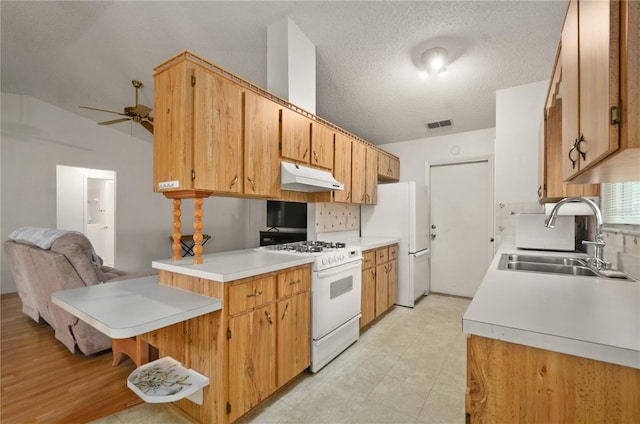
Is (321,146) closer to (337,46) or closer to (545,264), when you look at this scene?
(337,46)

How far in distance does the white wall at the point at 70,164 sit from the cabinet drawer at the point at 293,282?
4.61 meters

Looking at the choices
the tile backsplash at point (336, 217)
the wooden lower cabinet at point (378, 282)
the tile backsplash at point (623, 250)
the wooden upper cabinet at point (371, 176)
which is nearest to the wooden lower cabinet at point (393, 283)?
the wooden lower cabinet at point (378, 282)

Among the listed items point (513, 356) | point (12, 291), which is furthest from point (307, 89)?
point (12, 291)

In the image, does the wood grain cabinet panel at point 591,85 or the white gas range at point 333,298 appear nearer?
the wood grain cabinet panel at point 591,85

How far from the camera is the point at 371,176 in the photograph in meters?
3.77

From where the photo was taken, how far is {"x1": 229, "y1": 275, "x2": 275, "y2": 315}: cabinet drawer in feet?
5.21

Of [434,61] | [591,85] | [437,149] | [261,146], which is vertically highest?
[434,61]

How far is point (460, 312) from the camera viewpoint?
3.54m

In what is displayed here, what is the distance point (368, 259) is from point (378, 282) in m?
0.40

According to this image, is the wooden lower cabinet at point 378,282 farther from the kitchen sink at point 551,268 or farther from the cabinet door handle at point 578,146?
the cabinet door handle at point 578,146

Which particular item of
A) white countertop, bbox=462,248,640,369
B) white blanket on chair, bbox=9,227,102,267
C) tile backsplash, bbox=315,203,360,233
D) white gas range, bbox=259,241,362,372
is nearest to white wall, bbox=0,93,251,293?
white blanket on chair, bbox=9,227,102,267

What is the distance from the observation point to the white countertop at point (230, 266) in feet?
5.14

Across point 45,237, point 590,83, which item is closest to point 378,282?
point 590,83

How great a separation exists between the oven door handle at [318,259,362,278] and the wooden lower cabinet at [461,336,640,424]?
4.57 feet
